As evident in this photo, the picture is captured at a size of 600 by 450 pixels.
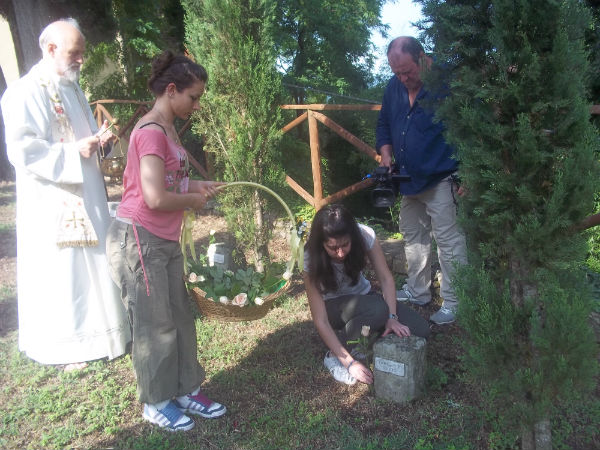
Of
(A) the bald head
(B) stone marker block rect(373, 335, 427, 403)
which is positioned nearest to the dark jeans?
(B) stone marker block rect(373, 335, 427, 403)

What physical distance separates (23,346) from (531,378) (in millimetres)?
2951

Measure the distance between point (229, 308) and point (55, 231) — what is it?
120 centimetres

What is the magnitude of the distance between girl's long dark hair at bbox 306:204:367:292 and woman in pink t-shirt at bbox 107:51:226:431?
25.8 inches

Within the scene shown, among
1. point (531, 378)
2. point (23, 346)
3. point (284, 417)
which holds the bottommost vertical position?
point (284, 417)

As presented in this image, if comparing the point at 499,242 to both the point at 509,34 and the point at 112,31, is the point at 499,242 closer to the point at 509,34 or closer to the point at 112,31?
the point at 509,34

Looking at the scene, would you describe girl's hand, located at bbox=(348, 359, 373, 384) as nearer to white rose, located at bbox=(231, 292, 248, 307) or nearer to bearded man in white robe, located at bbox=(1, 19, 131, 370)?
white rose, located at bbox=(231, 292, 248, 307)

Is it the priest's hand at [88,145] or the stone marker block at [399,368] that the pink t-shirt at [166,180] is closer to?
the priest's hand at [88,145]

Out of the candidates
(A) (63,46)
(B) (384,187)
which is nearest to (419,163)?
(B) (384,187)

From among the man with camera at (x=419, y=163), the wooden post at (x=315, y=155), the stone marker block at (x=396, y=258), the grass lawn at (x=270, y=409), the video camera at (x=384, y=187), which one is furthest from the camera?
the wooden post at (x=315, y=155)

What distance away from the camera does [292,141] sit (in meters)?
Result: 7.05

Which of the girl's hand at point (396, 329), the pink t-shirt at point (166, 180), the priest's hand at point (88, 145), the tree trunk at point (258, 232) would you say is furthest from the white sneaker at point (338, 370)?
the priest's hand at point (88, 145)

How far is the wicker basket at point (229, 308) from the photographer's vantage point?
2631 millimetres

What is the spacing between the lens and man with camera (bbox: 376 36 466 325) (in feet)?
10.7

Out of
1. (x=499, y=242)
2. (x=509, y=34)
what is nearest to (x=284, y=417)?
(x=499, y=242)
